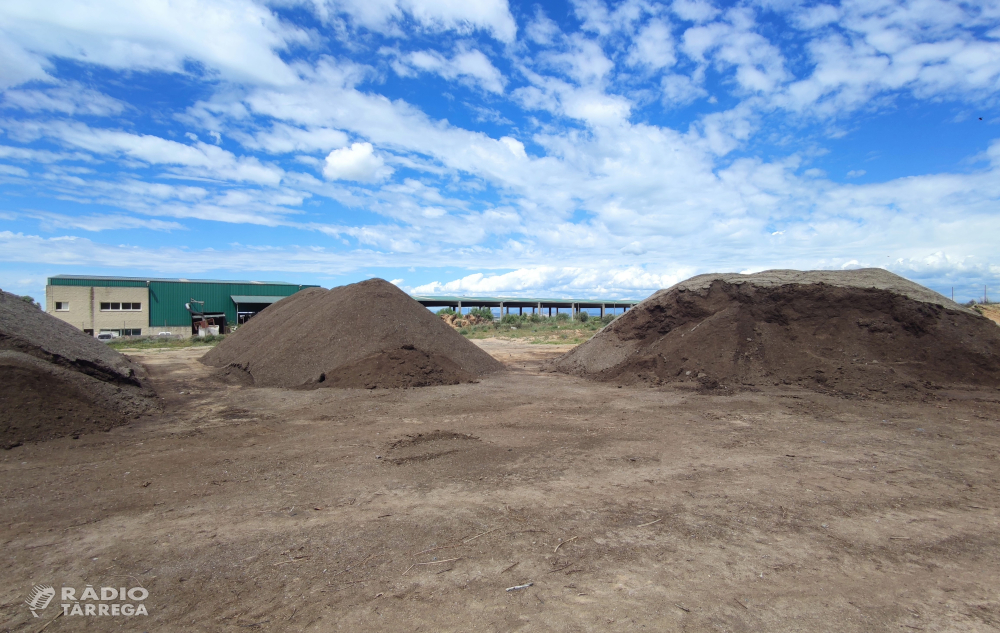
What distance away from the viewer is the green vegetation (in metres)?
31.8

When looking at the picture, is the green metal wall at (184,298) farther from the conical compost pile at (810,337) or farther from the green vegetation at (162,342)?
the conical compost pile at (810,337)

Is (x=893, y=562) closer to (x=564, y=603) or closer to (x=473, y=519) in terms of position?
(x=564, y=603)

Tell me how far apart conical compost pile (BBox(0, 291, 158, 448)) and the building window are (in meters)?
32.8

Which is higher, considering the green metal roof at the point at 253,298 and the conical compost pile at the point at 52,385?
the green metal roof at the point at 253,298

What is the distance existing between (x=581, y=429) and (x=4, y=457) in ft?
28.5

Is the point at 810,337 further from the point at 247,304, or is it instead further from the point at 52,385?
the point at 247,304

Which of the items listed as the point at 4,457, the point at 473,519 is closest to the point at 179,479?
the point at 4,457

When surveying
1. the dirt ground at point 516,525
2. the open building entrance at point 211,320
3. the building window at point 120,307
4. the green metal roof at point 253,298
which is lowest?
the dirt ground at point 516,525

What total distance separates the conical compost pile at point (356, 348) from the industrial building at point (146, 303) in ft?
85.7

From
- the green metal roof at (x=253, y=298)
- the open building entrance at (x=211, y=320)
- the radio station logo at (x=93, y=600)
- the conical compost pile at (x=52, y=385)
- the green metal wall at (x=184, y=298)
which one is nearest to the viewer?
the radio station logo at (x=93, y=600)

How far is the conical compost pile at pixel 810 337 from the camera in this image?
39.5 feet

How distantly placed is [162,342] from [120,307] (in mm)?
8969

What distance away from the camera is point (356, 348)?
1494 cm

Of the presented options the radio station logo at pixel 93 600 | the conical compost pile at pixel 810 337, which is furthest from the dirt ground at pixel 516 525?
the conical compost pile at pixel 810 337
